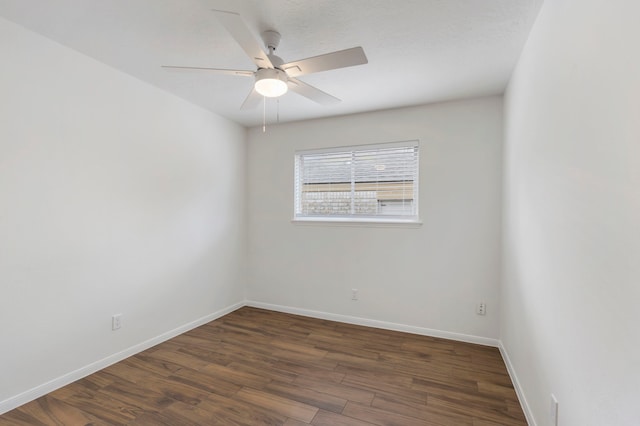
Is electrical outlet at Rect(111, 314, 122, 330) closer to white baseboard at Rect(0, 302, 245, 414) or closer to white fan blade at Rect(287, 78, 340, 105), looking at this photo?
white baseboard at Rect(0, 302, 245, 414)

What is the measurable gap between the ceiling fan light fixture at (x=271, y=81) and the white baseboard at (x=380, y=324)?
266cm

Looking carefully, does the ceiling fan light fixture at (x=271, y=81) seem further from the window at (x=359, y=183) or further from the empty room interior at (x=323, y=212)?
the window at (x=359, y=183)

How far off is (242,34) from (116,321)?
2499 millimetres

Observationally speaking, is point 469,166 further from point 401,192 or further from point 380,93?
point 380,93

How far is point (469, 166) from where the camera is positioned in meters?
3.03

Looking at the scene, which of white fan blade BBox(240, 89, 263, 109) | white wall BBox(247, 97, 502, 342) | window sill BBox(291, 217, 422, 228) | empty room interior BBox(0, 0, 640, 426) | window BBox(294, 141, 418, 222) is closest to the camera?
empty room interior BBox(0, 0, 640, 426)

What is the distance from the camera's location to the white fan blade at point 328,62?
5.14ft

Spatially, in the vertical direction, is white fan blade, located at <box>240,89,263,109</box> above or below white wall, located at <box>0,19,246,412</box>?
above

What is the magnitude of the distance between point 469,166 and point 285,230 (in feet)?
7.33

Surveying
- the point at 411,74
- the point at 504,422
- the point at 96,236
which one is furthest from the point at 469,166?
the point at 96,236

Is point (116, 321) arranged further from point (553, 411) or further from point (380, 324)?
point (553, 411)

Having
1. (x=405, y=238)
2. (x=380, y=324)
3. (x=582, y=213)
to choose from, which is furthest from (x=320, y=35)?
(x=380, y=324)

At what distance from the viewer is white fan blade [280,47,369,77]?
1.57 m

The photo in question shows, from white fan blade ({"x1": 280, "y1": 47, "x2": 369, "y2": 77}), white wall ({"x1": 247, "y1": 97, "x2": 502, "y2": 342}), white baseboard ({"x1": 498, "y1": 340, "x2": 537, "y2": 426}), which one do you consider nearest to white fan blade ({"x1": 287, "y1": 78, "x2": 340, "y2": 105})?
white fan blade ({"x1": 280, "y1": 47, "x2": 369, "y2": 77})
